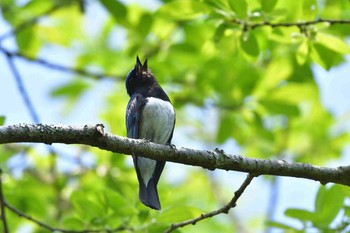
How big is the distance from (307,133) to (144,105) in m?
2.70

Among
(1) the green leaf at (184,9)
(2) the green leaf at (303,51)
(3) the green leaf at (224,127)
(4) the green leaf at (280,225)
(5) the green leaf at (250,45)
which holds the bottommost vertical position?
(4) the green leaf at (280,225)

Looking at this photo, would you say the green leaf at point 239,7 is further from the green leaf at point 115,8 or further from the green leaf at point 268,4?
the green leaf at point 115,8

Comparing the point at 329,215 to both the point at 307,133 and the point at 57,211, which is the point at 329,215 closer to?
the point at 57,211

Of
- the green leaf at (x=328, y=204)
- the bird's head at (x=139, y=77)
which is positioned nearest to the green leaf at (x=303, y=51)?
the green leaf at (x=328, y=204)

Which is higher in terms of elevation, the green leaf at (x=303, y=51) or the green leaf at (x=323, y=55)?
the green leaf at (x=303, y=51)

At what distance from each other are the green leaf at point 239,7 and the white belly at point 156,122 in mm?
1451

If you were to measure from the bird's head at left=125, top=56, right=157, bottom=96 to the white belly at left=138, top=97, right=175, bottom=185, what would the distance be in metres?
0.53

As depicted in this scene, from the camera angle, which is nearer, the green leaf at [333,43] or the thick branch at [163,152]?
the thick branch at [163,152]

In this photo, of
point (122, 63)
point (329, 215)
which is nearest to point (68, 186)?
point (122, 63)

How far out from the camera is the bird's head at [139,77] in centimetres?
572

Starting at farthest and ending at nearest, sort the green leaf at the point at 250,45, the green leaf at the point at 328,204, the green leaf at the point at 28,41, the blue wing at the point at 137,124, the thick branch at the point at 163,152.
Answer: the green leaf at the point at 28,41 → the blue wing at the point at 137,124 → the green leaf at the point at 250,45 → the green leaf at the point at 328,204 → the thick branch at the point at 163,152

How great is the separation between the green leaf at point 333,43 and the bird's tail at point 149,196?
1.43 meters

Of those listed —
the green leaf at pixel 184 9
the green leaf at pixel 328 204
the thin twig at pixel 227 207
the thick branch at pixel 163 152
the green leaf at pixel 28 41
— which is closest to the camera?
the thick branch at pixel 163 152

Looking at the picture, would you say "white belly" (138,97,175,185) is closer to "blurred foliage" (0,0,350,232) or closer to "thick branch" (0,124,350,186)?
"blurred foliage" (0,0,350,232)
